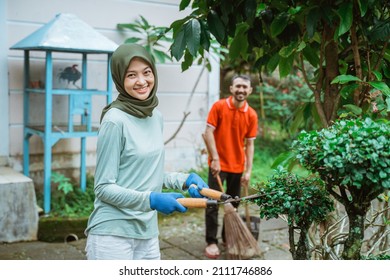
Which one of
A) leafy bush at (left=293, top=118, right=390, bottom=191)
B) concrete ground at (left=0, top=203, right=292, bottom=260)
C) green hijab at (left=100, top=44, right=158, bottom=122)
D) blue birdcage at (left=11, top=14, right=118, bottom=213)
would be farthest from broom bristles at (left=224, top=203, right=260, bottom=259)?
leafy bush at (left=293, top=118, right=390, bottom=191)

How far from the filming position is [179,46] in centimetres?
222

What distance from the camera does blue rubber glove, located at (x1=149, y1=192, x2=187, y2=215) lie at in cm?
207

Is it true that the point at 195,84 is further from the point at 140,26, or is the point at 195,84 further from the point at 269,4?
the point at 269,4

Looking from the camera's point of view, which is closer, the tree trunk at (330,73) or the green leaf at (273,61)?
the tree trunk at (330,73)

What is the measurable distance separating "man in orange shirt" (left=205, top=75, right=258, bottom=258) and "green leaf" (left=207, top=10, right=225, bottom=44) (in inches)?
78.0

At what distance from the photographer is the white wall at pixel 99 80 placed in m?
4.74

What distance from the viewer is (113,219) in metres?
2.26

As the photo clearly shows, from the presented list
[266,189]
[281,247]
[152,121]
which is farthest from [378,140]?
[281,247]

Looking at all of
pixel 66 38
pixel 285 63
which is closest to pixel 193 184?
pixel 285 63

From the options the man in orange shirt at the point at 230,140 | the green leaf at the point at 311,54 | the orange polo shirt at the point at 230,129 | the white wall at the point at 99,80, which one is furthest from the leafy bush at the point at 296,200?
the white wall at the point at 99,80

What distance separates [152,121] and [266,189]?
60cm

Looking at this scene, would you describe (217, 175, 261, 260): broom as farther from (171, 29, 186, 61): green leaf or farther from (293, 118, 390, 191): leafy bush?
(293, 118, 390, 191): leafy bush

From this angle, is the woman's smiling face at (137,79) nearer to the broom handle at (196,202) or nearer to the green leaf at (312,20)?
the broom handle at (196,202)

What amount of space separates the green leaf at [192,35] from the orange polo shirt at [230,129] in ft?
6.81
